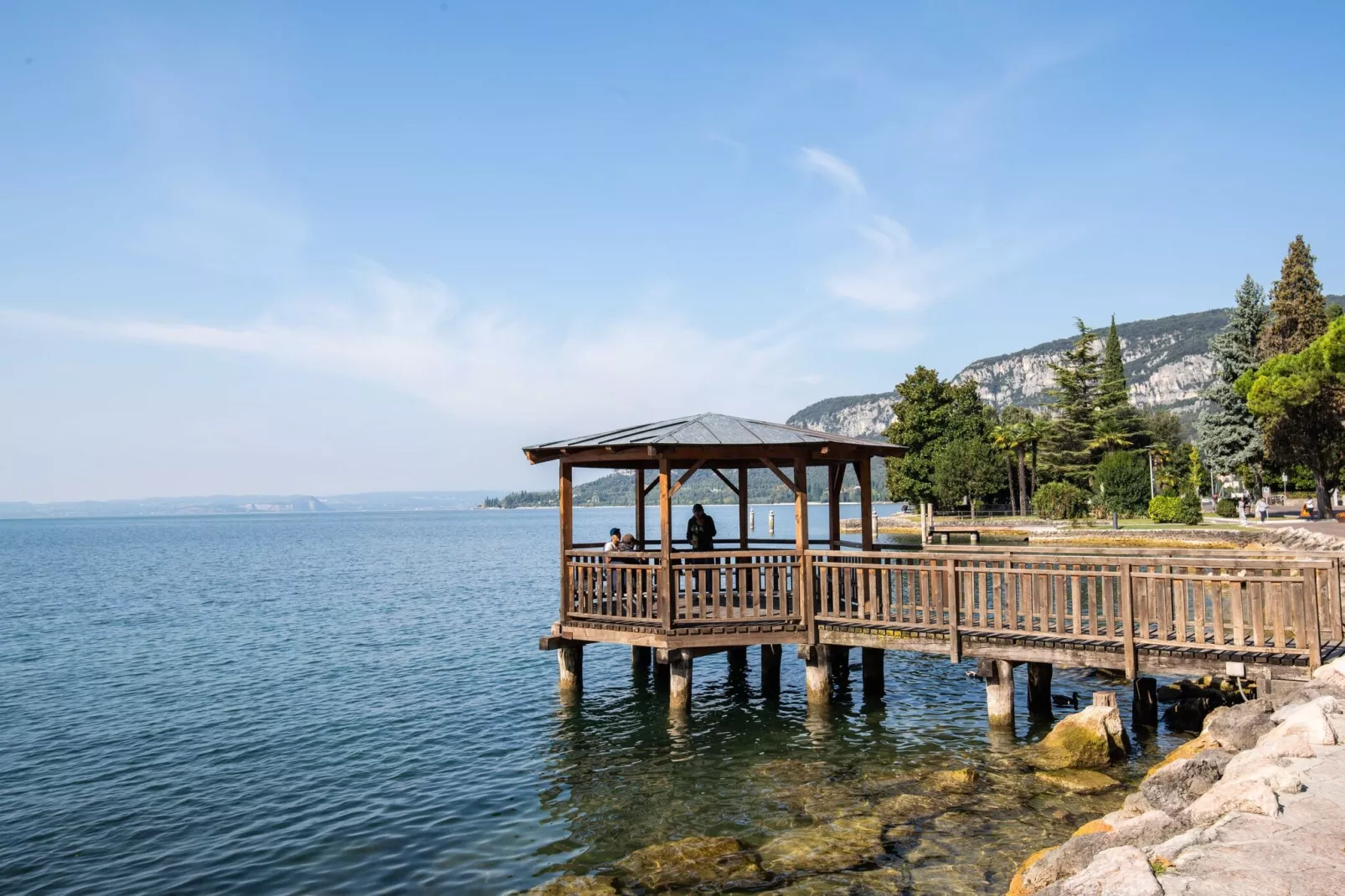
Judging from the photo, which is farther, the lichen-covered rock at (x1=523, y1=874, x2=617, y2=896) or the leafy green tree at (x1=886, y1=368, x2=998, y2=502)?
the leafy green tree at (x1=886, y1=368, x2=998, y2=502)

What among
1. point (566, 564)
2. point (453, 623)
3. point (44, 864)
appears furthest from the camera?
point (453, 623)

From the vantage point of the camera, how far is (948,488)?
70.4 metres

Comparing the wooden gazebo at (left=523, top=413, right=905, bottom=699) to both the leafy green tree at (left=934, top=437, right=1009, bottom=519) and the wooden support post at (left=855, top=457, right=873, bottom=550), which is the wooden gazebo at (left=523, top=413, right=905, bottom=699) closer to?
the wooden support post at (left=855, top=457, right=873, bottom=550)

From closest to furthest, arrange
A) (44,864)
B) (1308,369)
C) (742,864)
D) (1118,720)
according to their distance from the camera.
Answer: (742,864) < (44,864) < (1118,720) < (1308,369)

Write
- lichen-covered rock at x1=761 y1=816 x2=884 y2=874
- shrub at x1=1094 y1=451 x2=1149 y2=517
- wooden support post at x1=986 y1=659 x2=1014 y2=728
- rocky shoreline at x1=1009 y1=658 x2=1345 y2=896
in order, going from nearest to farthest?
rocky shoreline at x1=1009 y1=658 x2=1345 y2=896 < lichen-covered rock at x1=761 y1=816 x2=884 y2=874 < wooden support post at x1=986 y1=659 x2=1014 y2=728 < shrub at x1=1094 y1=451 x2=1149 y2=517

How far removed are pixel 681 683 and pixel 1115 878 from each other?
9901 millimetres

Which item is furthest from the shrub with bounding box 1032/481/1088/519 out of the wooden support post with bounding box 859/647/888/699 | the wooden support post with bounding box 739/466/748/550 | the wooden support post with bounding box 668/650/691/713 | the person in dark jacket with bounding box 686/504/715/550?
the wooden support post with bounding box 668/650/691/713

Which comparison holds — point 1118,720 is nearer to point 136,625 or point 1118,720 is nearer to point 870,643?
point 870,643

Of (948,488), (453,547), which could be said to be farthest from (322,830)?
(453,547)

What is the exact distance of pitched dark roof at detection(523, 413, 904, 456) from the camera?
1402 centimetres

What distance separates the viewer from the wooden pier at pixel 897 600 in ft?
36.7

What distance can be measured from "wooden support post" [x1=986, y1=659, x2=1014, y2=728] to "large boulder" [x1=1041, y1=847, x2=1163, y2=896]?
773 cm

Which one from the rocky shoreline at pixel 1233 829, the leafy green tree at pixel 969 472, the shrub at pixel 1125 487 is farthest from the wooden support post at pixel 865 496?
the leafy green tree at pixel 969 472

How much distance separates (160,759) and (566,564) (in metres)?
6.84
